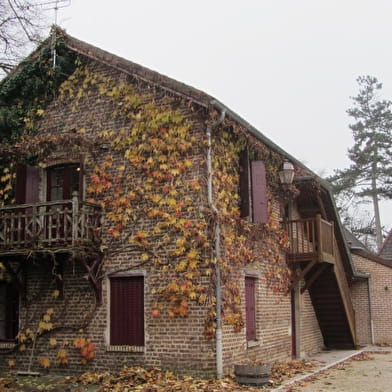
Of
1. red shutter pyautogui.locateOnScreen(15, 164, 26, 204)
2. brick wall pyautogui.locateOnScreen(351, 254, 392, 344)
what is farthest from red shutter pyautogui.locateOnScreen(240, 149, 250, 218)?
brick wall pyautogui.locateOnScreen(351, 254, 392, 344)

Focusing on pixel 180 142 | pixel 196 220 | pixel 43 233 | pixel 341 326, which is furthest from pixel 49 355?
pixel 341 326

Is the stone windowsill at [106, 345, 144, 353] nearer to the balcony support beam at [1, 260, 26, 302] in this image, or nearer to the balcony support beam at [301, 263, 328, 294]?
the balcony support beam at [1, 260, 26, 302]

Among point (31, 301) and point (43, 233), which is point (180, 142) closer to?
point (43, 233)

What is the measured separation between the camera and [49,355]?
1384 centimetres

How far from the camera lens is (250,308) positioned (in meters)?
14.5

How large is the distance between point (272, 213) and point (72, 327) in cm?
605

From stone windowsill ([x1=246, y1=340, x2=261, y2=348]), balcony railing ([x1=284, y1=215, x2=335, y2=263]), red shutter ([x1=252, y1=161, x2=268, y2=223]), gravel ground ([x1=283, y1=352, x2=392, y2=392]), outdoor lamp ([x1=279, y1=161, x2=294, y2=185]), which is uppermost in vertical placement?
outdoor lamp ([x1=279, y1=161, x2=294, y2=185])

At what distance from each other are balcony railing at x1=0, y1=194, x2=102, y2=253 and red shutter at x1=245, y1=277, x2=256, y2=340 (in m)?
3.76

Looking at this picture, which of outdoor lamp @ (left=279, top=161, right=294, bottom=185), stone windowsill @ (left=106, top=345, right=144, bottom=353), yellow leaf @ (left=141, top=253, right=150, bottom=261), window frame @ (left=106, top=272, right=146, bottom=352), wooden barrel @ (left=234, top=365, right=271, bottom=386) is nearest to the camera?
wooden barrel @ (left=234, top=365, right=271, bottom=386)

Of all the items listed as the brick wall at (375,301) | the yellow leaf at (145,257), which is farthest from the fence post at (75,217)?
the brick wall at (375,301)

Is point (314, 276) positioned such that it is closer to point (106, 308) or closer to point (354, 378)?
point (354, 378)

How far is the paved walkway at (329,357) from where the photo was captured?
42.6ft

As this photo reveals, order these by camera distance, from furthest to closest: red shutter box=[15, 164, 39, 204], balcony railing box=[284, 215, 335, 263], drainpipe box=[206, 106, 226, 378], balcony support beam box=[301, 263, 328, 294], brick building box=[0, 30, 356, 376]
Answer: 1. balcony support beam box=[301, 263, 328, 294]
2. balcony railing box=[284, 215, 335, 263]
3. red shutter box=[15, 164, 39, 204]
4. brick building box=[0, 30, 356, 376]
5. drainpipe box=[206, 106, 226, 378]

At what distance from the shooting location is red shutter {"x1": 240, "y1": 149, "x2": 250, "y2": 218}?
551 inches
